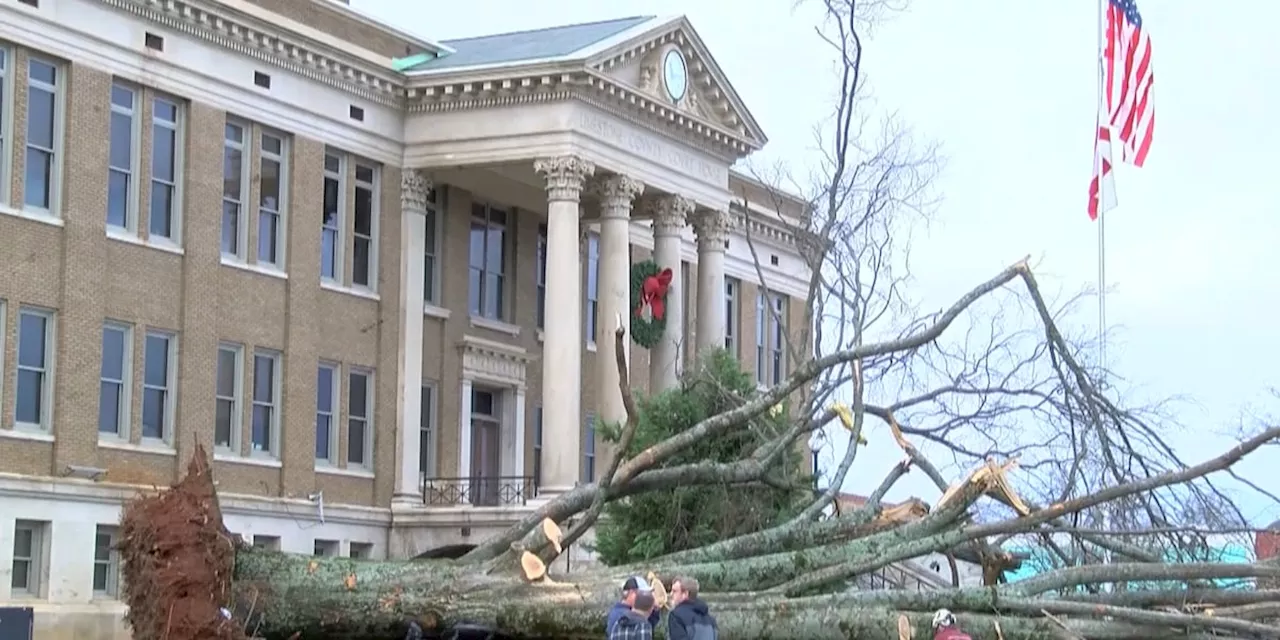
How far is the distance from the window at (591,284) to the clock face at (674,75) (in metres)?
4.49

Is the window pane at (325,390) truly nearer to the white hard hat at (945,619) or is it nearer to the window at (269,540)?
the window at (269,540)

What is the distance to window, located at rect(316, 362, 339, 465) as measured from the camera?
33.8m

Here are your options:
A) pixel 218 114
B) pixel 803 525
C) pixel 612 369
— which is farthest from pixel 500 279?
pixel 803 525

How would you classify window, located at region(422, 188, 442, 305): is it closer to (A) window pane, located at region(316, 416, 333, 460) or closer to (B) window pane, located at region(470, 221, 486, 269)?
(B) window pane, located at region(470, 221, 486, 269)

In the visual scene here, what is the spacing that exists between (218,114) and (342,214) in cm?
360

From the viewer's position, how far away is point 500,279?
38.8 meters

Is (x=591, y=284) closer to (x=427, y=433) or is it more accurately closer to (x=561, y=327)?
(x=427, y=433)

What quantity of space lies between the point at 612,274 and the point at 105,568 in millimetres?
11200

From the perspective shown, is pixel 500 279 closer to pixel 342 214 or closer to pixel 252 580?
pixel 342 214

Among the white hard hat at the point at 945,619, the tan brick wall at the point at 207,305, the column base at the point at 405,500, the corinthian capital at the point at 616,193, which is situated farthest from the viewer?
the corinthian capital at the point at 616,193

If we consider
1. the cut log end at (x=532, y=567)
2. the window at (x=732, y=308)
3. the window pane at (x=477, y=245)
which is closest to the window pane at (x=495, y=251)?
the window pane at (x=477, y=245)

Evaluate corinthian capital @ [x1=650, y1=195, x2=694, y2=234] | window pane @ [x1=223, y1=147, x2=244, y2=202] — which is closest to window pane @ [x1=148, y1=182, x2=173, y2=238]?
window pane @ [x1=223, y1=147, x2=244, y2=202]

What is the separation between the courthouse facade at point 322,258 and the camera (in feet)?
93.3

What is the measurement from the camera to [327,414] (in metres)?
34.0
